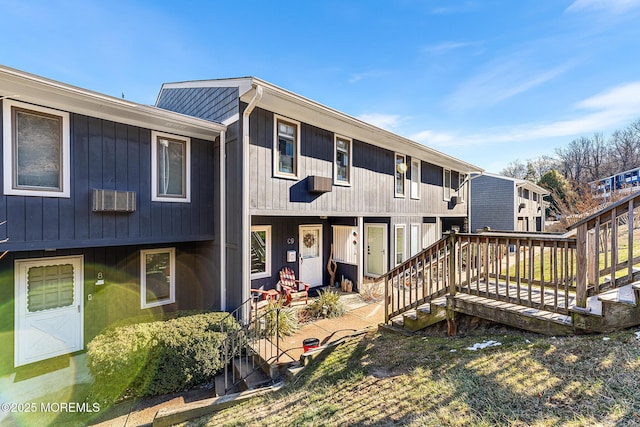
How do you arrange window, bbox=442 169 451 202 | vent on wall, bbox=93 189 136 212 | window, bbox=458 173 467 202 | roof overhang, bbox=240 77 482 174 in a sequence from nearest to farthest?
vent on wall, bbox=93 189 136 212 < roof overhang, bbox=240 77 482 174 < window, bbox=442 169 451 202 < window, bbox=458 173 467 202

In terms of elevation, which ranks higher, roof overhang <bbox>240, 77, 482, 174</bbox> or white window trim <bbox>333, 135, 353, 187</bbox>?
roof overhang <bbox>240, 77, 482, 174</bbox>

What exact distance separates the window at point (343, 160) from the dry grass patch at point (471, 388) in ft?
16.7

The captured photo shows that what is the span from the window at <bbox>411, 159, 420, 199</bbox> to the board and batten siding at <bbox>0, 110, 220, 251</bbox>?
26.1 ft

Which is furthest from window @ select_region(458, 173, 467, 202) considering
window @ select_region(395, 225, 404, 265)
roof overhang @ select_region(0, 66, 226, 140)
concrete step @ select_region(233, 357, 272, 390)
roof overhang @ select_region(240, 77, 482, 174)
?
concrete step @ select_region(233, 357, 272, 390)

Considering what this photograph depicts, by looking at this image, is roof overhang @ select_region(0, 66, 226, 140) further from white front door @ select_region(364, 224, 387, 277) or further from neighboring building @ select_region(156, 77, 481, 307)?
white front door @ select_region(364, 224, 387, 277)

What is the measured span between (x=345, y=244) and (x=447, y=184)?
6890mm

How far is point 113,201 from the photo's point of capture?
5152 mm

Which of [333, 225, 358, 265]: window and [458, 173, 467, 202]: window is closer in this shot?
[333, 225, 358, 265]: window

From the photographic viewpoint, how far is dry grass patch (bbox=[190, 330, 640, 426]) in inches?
91.7

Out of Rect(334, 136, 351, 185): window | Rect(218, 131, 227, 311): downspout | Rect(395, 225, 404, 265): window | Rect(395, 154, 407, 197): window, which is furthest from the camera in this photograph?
Rect(395, 225, 404, 265): window

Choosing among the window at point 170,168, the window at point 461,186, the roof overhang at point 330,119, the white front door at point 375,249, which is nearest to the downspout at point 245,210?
the roof overhang at point 330,119

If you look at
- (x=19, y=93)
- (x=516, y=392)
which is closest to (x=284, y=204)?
(x=19, y=93)

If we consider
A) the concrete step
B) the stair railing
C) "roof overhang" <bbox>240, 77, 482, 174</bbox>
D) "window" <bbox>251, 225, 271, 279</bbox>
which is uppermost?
"roof overhang" <bbox>240, 77, 482, 174</bbox>

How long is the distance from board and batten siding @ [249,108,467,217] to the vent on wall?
7.37 feet
